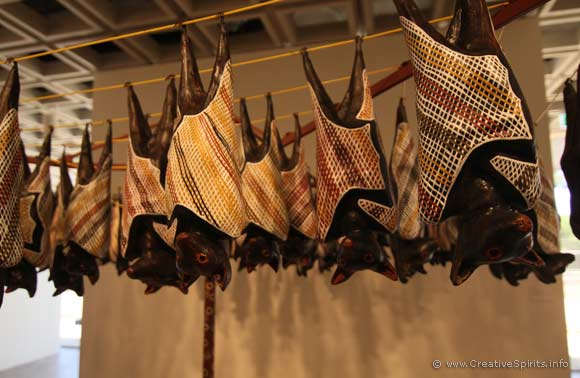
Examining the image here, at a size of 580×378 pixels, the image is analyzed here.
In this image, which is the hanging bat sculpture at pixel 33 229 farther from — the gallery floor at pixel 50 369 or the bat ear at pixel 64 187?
the gallery floor at pixel 50 369

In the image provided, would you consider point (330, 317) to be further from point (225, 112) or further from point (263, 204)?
point (225, 112)

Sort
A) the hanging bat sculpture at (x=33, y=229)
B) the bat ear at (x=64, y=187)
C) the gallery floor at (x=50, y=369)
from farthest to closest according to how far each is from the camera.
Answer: the gallery floor at (x=50, y=369)
the bat ear at (x=64, y=187)
the hanging bat sculpture at (x=33, y=229)

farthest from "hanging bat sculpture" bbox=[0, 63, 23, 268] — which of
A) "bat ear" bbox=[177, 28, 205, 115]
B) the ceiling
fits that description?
the ceiling

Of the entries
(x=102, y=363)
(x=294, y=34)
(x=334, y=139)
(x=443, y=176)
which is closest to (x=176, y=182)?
(x=334, y=139)

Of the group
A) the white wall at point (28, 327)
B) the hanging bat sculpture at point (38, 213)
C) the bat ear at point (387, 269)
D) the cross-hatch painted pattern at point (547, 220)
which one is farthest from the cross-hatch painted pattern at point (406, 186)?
the white wall at point (28, 327)

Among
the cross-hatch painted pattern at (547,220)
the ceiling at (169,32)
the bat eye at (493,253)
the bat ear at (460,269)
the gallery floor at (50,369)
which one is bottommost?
the gallery floor at (50,369)

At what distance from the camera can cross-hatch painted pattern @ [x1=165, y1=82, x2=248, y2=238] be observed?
726mm

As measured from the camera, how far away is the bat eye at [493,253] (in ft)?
1.86

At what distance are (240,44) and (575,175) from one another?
217 cm

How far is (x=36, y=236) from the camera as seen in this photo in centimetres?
118

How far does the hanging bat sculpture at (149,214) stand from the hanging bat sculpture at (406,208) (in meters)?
0.51

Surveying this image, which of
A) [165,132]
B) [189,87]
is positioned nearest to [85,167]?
[165,132]

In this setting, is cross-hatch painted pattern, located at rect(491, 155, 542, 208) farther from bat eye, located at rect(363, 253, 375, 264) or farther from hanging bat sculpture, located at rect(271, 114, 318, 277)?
hanging bat sculpture, located at rect(271, 114, 318, 277)

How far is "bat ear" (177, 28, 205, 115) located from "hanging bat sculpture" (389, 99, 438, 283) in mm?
468
